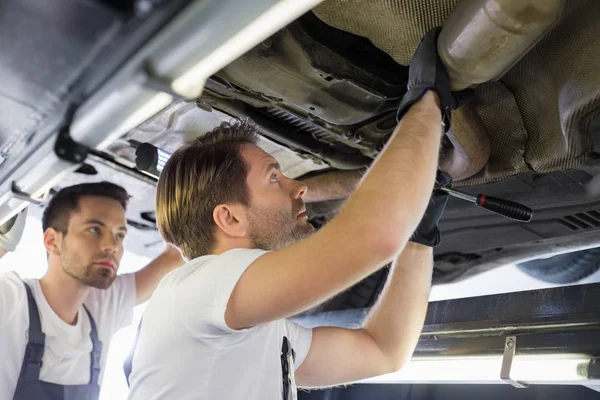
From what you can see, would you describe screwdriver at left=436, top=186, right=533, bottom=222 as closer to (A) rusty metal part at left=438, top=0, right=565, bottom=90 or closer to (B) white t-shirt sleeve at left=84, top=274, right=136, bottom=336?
(A) rusty metal part at left=438, top=0, right=565, bottom=90

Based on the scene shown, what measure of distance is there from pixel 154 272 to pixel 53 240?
0.29 metres

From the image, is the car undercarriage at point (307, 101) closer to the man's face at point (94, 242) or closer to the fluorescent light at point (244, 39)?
the fluorescent light at point (244, 39)

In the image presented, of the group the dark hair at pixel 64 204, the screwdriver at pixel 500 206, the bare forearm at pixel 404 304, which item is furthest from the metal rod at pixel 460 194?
the dark hair at pixel 64 204

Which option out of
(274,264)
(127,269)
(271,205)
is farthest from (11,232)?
(127,269)

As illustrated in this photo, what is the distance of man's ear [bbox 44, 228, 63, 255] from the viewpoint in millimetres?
1761

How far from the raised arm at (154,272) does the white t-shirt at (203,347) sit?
766mm

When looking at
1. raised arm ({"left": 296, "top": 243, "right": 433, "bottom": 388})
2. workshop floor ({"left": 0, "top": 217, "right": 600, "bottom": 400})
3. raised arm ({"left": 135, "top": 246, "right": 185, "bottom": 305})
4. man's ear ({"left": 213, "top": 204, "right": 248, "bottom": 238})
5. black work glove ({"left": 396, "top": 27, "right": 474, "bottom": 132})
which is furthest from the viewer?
workshop floor ({"left": 0, "top": 217, "right": 600, "bottom": 400})

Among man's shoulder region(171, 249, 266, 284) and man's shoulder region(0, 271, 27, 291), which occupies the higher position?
man's shoulder region(0, 271, 27, 291)

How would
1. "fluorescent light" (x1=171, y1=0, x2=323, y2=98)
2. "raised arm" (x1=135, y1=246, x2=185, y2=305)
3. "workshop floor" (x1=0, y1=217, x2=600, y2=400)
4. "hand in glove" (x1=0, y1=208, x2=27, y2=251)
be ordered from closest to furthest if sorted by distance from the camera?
"fluorescent light" (x1=171, y1=0, x2=323, y2=98) → "hand in glove" (x1=0, y1=208, x2=27, y2=251) → "raised arm" (x1=135, y1=246, x2=185, y2=305) → "workshop floor" (x1=0, y1=217, x2=600, y2=400)

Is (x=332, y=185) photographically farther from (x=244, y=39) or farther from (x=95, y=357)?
(x=244, y=39)

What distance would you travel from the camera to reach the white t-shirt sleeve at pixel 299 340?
113 cm

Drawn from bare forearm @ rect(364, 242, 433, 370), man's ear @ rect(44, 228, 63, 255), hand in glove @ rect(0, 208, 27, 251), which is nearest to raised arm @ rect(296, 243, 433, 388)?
bare forearm @ rect(364, 242, 433, 370)

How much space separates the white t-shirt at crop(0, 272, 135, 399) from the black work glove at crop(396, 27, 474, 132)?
1.10 metres

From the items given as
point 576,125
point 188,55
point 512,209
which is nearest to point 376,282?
point 512,209
